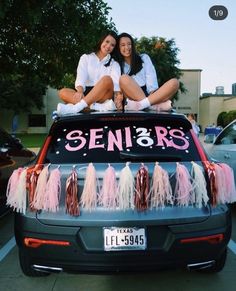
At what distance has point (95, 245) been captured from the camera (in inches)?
135

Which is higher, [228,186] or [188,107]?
[228,186]

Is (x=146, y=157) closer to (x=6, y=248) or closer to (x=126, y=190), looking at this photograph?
(x=126, y=190)

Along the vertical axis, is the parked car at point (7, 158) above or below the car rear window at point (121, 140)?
below

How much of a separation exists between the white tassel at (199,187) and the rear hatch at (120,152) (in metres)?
0.04

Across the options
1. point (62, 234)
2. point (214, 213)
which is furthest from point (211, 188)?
point (62, 234)

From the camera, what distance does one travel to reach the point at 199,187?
11.6 ft

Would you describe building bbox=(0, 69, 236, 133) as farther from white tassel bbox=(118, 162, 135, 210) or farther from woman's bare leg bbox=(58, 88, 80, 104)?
white tassel bbox=(118, 162, 135, 210)

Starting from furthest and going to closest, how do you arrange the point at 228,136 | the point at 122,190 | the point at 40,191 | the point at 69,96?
the point at 228,136, the point at 69,96, the point at 40,191, the point at 122,190

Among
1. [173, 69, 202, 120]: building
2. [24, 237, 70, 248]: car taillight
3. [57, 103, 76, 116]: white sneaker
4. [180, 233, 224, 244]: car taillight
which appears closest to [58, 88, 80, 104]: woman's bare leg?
[57, 103, 76, 116]: white sneaker

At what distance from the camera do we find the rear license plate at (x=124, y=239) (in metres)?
3.41

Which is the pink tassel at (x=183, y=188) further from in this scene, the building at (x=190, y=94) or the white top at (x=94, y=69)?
the building at (x=190, y=94)

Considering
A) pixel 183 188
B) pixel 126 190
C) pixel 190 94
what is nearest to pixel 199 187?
pixel 183 188

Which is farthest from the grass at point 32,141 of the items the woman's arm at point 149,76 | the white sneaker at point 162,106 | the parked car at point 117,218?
the parked car at point 117,218

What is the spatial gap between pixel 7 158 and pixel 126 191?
3.76 m
